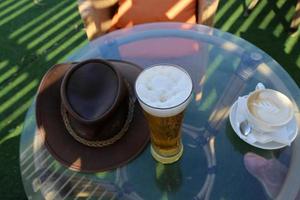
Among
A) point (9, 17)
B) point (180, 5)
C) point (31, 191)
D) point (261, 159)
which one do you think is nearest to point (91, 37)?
point (180, 5)

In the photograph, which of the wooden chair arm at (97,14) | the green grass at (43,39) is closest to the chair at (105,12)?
the wooden chair arm at (97,14)

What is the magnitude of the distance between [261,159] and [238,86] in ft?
1.13

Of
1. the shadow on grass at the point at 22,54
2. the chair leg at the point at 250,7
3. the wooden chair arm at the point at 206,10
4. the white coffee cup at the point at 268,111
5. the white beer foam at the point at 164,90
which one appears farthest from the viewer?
the chair leg at the point at 250,7

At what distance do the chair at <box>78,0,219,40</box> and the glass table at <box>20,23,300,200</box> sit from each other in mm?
124

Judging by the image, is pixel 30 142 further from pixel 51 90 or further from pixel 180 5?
pixel 180 5

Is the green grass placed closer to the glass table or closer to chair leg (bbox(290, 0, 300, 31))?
chair leg (bbox(290, 0, 300, 31))

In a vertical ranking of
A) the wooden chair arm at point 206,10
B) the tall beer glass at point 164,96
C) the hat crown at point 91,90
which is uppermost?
the tall beer glass at point 164,96

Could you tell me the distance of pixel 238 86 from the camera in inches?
56.7

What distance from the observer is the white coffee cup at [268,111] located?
110 centimetres

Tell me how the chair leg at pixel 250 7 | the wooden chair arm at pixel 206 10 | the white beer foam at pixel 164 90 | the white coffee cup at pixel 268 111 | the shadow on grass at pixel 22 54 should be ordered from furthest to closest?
the chair leg at pixel 250 7, the shadow on grass at pixel 22 54, the wooden chair arm at pixel 206 10, the white coffee cup at pixel 268 111, the white beer foam at pixel 164 90

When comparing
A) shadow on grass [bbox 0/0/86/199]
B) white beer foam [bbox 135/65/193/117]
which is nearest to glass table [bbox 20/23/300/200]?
white beer foam [bbox 135/65/193/117]

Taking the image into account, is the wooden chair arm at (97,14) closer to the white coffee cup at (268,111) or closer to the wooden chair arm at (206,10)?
the wooden chair arm at (206,10)

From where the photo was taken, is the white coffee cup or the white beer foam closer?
the white beer foam

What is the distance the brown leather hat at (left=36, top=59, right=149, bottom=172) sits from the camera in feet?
3.74
